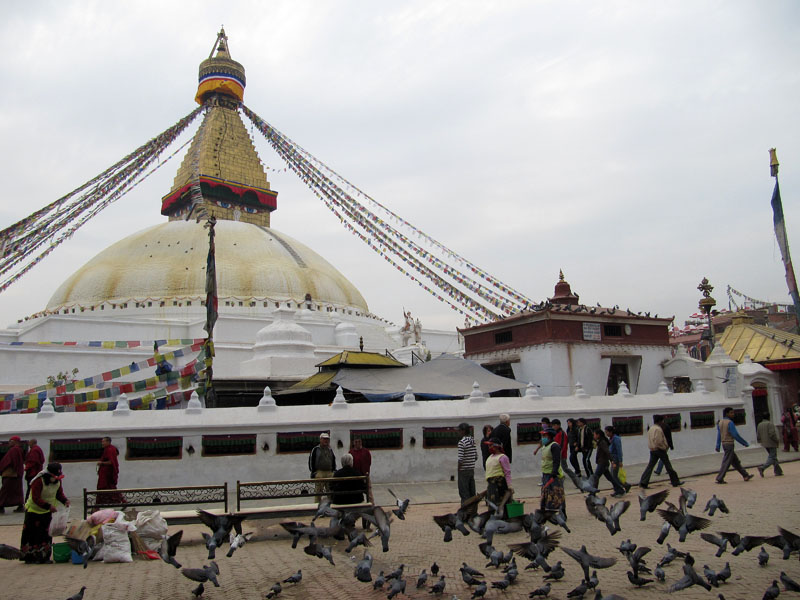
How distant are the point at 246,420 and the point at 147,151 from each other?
15727mm

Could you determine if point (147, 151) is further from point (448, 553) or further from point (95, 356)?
point (448, 553)

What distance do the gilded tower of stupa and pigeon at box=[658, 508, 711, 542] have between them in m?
30.2

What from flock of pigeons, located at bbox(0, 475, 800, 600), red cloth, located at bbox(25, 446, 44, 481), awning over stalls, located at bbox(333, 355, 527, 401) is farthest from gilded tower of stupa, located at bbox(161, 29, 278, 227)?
flock of pigeons, located at bbox(0, 475, 800, 600)

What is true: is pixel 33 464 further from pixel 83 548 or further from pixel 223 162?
pixel 223 162

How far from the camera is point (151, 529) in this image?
7387 mm

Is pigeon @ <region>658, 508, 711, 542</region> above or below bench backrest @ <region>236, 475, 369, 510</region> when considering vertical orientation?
below

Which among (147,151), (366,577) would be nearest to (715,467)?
(366,577)

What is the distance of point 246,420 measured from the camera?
11.4 metres

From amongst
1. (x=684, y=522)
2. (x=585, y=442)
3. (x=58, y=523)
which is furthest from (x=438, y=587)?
(x=585, y=442)

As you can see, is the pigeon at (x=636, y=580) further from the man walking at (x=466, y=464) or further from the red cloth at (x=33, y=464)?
the red cloth at (x=33, y=464)

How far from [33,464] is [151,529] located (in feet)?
7.32

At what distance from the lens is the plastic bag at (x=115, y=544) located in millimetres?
6996

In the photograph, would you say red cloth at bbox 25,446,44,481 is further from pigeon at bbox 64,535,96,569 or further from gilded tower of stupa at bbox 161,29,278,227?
gilded tower of stupa at bbox 161,29,278,227

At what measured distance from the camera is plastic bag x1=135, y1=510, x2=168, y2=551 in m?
7.37
